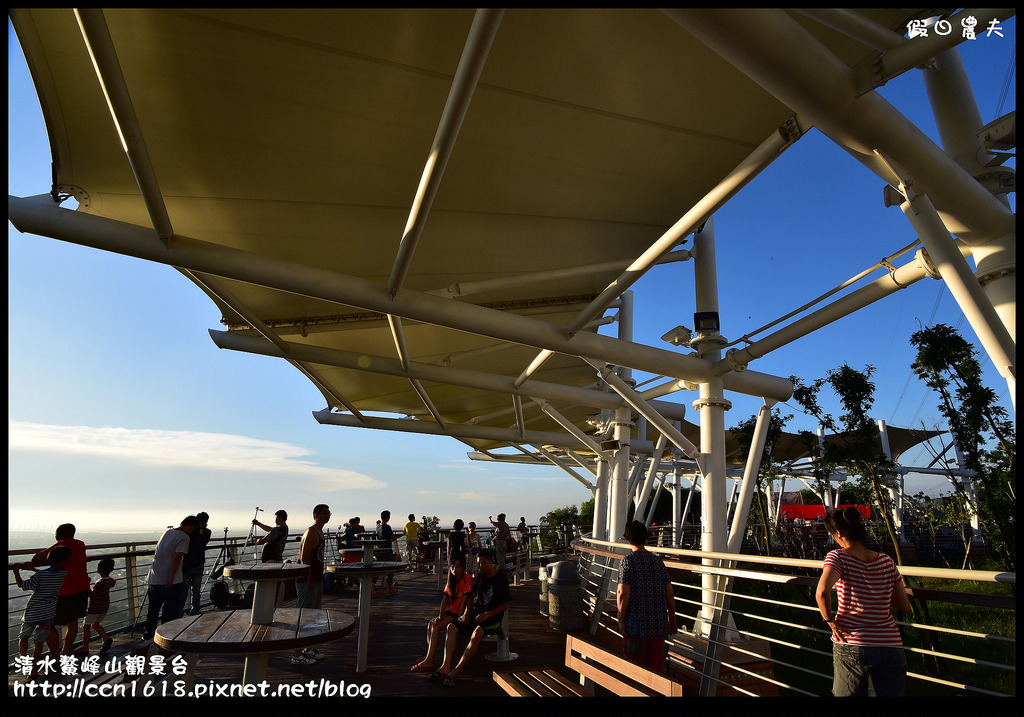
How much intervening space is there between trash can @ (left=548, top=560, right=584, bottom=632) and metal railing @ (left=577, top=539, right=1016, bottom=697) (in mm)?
301

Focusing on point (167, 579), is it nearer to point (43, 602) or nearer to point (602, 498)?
point (43, 602)

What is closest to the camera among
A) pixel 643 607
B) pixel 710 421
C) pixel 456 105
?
pixel 456 105

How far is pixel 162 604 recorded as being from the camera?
6.77 metres

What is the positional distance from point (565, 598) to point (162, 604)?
199 inches

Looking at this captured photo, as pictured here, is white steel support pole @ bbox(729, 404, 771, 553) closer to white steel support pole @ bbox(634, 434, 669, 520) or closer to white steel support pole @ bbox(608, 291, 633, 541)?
white steel support pole @ bbox(608, 291, 633, 541)

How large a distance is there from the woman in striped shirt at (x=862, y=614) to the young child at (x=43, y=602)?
6552mm

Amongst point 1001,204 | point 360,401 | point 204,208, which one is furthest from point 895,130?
point 360,401

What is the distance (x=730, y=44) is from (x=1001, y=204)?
2239 millimetres

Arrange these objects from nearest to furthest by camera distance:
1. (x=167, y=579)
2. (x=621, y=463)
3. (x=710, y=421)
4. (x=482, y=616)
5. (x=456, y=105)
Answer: (x=456, y=105) < (x=482, y=616) < (x=167, y=579) < (x=710, y=421) < (x=621, y=463)

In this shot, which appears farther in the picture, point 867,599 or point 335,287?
point 335,287

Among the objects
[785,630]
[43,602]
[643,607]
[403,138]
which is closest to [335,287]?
[403,138]

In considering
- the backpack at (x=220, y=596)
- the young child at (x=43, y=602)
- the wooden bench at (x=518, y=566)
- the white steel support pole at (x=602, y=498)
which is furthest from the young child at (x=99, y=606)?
the white steel support pole at (x=602, y=498)

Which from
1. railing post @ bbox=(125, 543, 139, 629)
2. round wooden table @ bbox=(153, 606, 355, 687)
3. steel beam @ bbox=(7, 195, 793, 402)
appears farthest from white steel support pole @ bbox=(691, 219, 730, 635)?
railing post @ bbox=(125, 543, 139, 629)

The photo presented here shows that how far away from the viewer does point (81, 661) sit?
214 inches
